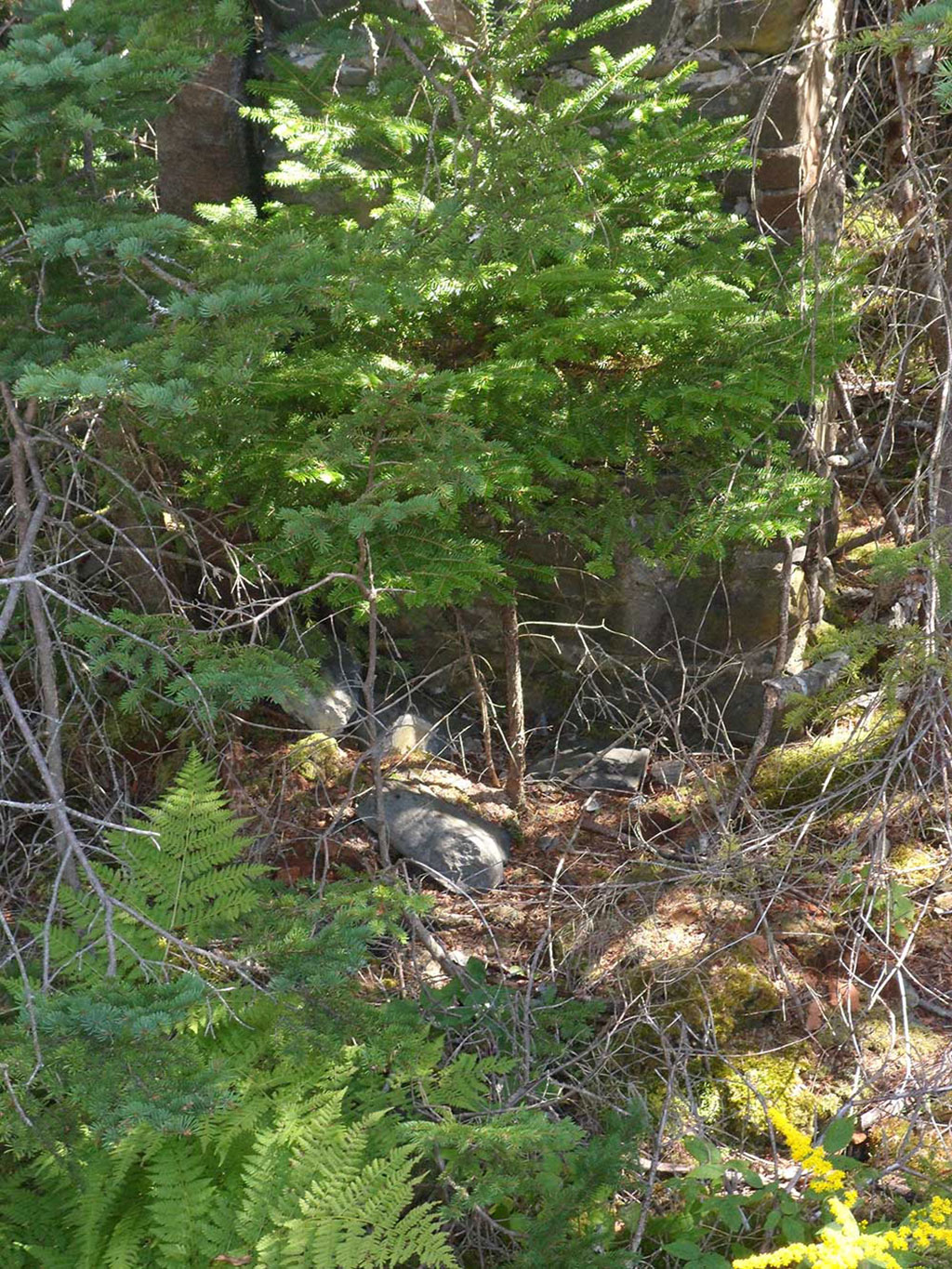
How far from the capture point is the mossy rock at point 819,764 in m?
3.78

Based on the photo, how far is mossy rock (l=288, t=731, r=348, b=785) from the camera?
14.2 ft

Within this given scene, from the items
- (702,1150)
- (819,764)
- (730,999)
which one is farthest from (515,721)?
(702,1150)

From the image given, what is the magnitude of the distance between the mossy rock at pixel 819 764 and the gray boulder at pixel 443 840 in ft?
3.56

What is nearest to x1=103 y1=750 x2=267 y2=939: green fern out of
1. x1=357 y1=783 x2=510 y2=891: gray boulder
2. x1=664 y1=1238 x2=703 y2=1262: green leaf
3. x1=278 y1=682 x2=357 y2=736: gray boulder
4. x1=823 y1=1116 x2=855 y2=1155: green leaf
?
x1=357 y1=783 x2=510 y2=891: gray boulder

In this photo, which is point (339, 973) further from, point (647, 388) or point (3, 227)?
point (3, 227)

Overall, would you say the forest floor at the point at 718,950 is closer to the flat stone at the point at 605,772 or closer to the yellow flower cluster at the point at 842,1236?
the flat stone at the point at 605,772

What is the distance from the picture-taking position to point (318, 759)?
4.48 m

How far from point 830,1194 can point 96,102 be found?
3428mm

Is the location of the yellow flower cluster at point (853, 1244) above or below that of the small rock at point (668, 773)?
above

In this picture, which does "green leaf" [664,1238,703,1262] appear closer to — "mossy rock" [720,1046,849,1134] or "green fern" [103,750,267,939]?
"mossy rock" [720,1046,849,1134]

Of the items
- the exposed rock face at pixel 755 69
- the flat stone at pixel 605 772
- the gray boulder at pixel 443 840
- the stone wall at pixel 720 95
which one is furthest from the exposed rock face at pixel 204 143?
the flat stone at pixel 605 772

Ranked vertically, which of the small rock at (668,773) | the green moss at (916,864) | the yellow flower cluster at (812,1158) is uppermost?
the yellow flower cluster at (812,1158)

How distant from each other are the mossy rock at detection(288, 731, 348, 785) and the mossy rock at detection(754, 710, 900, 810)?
67.3 inches

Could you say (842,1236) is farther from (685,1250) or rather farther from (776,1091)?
(776,1091)
